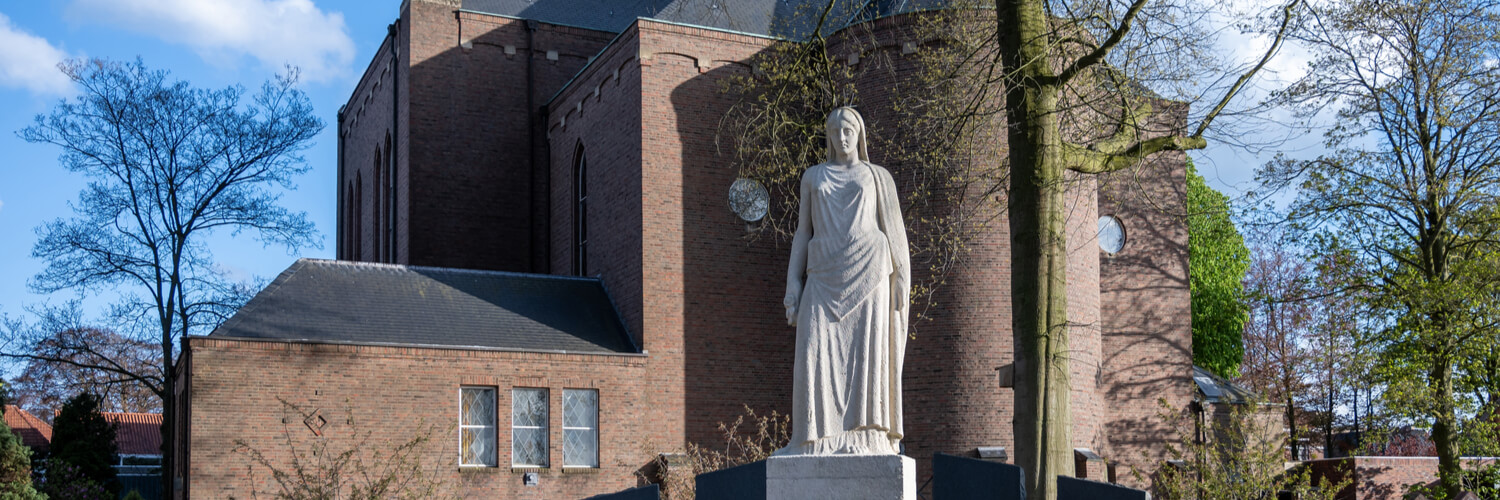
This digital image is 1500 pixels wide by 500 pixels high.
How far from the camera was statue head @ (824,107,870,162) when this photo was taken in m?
8.79

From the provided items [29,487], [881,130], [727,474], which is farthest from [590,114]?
[727,474]

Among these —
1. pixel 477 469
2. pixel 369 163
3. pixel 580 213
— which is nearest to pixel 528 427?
pixel 477 469

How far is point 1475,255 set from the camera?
67.6 ft

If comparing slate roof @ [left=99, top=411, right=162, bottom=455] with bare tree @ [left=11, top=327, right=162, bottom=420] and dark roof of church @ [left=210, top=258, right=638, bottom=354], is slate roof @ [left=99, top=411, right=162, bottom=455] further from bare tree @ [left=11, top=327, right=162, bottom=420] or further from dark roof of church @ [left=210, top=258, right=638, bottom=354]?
dark roof of church @ [left=210, top=258, right=638, bottom=354]

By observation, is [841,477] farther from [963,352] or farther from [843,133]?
[963,352]

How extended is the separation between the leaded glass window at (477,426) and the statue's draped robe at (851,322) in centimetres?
1530

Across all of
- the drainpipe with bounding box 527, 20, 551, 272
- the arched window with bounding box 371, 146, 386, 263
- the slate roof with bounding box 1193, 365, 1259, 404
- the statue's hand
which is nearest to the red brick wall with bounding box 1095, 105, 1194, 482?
the slate roof with bounding box 1193, 365, 1259, 404

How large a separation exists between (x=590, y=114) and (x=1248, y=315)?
2434cm

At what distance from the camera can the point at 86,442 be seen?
30.3 metres

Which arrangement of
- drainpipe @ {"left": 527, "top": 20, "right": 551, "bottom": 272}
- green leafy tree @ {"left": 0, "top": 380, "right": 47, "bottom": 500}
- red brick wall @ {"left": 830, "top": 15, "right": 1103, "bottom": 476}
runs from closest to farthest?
green leafy tree @ {"left": 0, "top": 380, "right": 47, "bottom": 500}, red brick wall @ {"left": 830, "top": 15, "right": 1103, "bottom": 476}, drainpipe @ {"left": 527, "top": 20, "right": 551, "bottom": 272}

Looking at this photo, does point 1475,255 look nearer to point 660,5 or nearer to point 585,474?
point 585,474

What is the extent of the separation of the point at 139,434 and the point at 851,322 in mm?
47650

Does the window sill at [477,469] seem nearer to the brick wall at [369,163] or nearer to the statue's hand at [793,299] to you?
the brick wall at [369,163]

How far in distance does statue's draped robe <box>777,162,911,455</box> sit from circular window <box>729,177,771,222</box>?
656 inches
